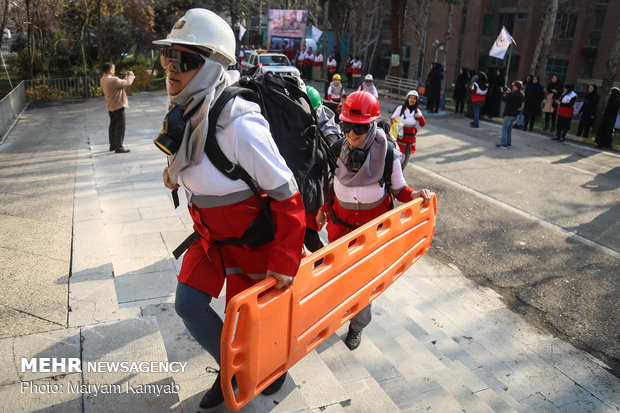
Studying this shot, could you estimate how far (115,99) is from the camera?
953cm

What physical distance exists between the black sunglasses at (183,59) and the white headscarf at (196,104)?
0.04 metres

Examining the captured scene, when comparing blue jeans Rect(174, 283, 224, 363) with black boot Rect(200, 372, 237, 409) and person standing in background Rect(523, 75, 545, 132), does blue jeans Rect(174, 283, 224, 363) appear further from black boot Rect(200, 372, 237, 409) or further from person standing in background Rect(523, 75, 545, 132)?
person standing in background Rect(523, 75, 545, 132)

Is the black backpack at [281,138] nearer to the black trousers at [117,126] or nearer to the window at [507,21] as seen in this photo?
the black trousers at [117,126]

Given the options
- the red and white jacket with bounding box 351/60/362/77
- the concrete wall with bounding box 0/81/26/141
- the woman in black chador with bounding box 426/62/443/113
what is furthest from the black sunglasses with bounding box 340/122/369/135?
the red and white jacket with bounding box 351/60/362/77

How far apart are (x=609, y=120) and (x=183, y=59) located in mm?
13796

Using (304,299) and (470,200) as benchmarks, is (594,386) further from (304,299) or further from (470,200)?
(470,200)

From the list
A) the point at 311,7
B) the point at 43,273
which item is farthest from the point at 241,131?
the point at 311,7

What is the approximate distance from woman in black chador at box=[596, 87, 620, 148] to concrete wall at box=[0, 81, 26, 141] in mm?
15158

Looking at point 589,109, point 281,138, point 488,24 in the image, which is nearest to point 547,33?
point 589,109

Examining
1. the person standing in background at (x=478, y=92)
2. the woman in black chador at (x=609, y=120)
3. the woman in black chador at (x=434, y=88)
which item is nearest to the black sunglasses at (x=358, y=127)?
the woman in black chador at (x=609, y=120)

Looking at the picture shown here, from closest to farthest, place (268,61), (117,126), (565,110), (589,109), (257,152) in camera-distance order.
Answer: (257,152) → (117,126) → (565,110) → (589,109) → (268,61)

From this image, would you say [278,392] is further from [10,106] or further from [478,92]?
[478,92]

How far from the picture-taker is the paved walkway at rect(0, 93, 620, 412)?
278cm

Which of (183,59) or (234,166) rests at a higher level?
(183,59)
